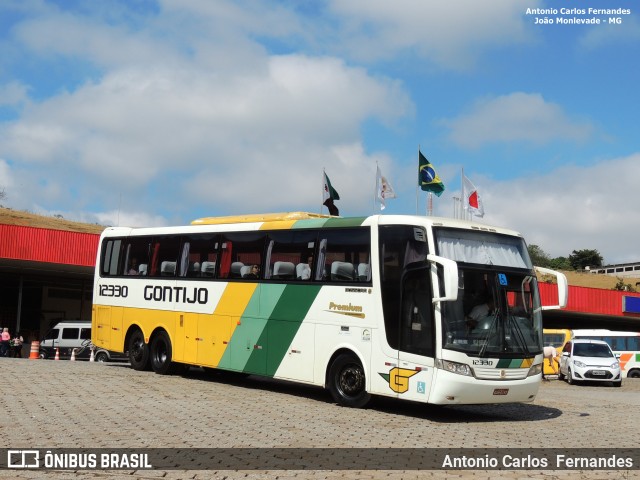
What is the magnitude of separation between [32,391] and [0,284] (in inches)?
1325

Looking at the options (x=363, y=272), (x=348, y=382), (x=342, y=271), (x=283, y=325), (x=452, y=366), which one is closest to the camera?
(x=452, y=366)

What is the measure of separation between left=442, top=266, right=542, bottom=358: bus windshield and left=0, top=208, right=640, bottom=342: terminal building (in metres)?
26.5

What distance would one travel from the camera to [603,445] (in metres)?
11.8

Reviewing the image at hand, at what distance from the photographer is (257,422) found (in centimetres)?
1253

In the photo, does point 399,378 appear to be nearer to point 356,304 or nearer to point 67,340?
point 356,304

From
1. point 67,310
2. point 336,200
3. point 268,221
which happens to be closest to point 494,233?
point 268,221

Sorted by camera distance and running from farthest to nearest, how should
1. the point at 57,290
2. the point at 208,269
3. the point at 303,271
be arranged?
1. the point at 57,290
2. the point at 208,269
3. the point at 303,271

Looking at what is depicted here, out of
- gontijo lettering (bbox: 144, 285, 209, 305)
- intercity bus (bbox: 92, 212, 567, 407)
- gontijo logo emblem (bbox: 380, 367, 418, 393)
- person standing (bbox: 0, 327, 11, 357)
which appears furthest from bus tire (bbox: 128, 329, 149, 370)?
person standing (bbox: 0, 327, 11, 357)

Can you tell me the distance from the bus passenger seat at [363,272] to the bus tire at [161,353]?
6833 millimetres

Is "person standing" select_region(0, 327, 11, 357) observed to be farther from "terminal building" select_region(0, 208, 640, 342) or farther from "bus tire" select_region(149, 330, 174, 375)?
"bus tire" select_region(149, 330, 174, 375)

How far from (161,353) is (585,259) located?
11951 centimetres

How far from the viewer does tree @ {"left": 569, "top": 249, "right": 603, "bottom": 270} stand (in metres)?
130

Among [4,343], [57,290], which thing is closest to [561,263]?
[57,290]

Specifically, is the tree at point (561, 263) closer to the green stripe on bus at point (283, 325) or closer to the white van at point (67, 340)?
the white van at point (67, 340)
